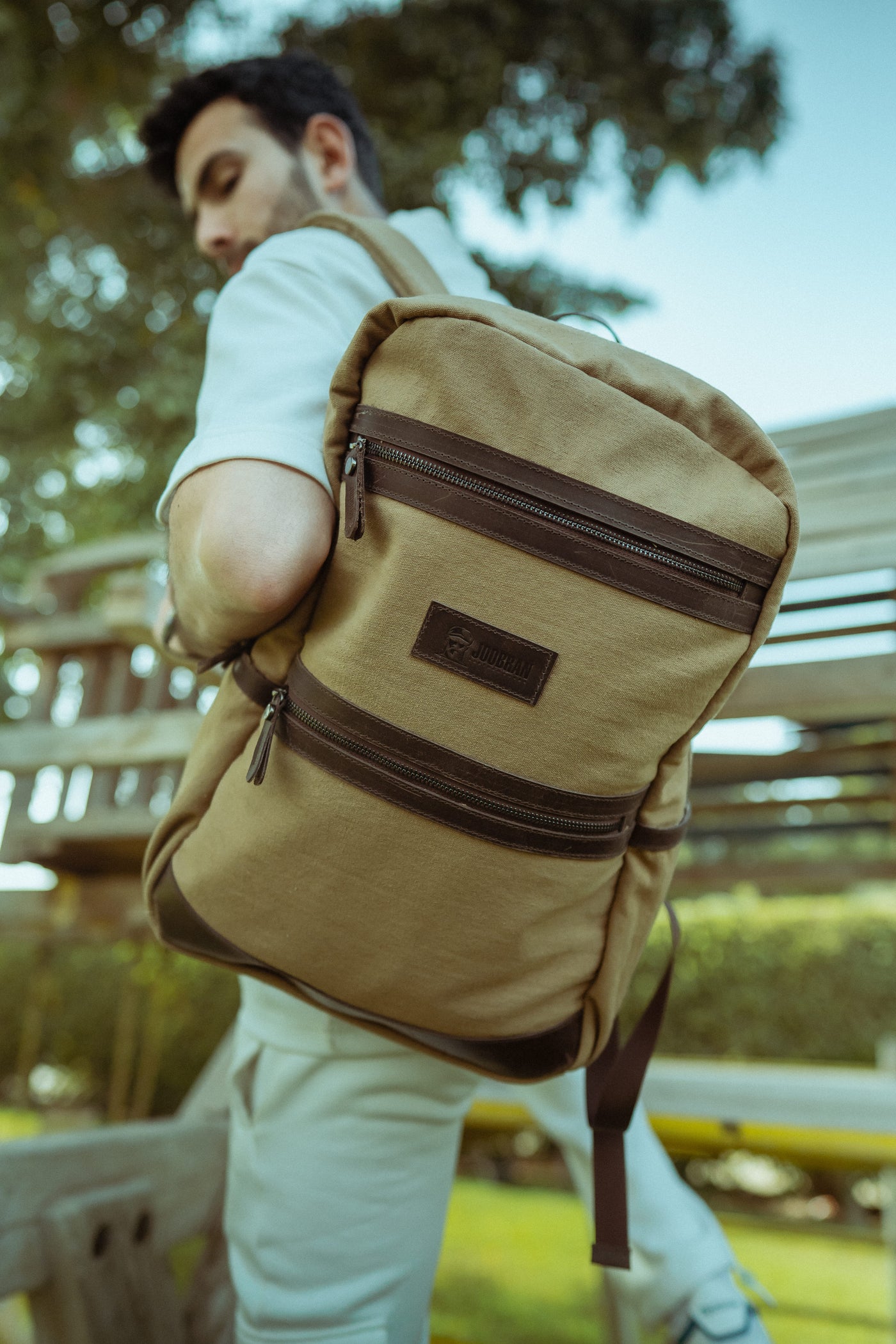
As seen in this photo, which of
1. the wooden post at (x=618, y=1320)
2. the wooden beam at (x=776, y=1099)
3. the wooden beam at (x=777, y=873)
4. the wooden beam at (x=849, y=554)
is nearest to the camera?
the wooden beam at (x=776, y=1099)


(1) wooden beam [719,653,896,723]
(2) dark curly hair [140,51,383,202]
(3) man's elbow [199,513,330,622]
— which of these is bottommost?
(1) wooden beam [719,653,896,723]

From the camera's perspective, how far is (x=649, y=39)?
13.9 ft

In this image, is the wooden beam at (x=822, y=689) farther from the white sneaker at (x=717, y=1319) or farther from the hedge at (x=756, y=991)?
the hedge at (x=756, y=991)

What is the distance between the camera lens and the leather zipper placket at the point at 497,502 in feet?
2.90

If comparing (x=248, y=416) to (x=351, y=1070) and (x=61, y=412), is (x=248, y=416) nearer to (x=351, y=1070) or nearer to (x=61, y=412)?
(x=351, y=1070)

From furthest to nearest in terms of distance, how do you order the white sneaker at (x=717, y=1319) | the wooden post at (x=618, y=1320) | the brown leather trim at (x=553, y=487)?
the wooden post at (x=618, y=1320) < the white sneaker at (x=717, y=1319) < the brown leather trim at (x=553, y=487)

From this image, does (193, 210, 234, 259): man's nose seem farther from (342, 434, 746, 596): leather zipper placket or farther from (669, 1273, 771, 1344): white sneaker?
(669, 1273, 771, 1344): white sneaker

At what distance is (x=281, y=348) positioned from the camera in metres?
1.00

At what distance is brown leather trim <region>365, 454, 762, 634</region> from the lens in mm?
884

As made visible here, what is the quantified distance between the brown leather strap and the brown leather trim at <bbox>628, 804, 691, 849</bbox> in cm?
12

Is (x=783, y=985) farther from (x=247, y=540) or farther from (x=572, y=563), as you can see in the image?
(x=247, y=540)

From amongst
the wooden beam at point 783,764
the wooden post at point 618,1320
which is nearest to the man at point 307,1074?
the wooden post at point 618,1320

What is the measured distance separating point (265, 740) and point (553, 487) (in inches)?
14.7

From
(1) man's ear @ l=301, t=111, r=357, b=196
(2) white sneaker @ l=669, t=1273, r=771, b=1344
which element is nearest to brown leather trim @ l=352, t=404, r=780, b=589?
(1) man's ear @ l=301, t=111, r=357, b=196
